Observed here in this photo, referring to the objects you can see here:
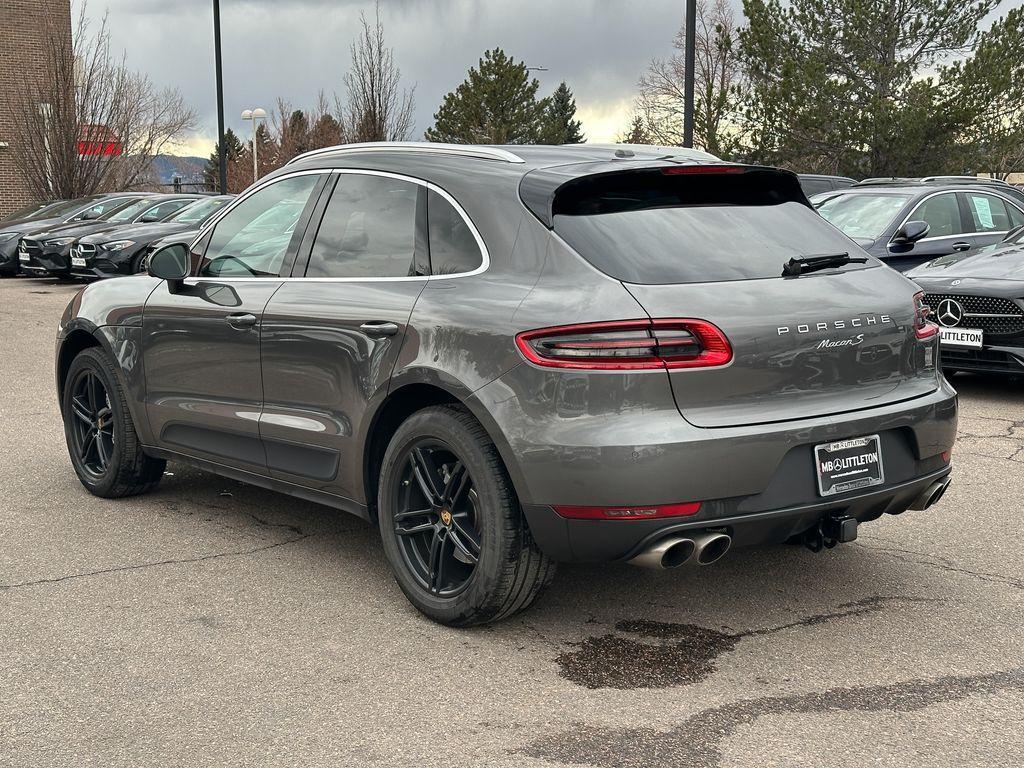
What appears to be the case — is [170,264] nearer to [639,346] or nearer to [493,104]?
[639,346]

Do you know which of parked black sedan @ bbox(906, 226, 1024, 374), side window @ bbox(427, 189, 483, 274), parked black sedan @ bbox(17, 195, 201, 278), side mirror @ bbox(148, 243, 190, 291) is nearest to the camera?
side window @ bbox(427, 189, 483, 274)

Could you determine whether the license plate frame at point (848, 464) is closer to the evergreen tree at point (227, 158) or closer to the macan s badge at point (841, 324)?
the macan s badge at point (841, 324)

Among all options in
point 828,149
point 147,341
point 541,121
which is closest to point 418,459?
point 147,341

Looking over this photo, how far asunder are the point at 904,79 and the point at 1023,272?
28685mm

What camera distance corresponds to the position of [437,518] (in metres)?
4.38

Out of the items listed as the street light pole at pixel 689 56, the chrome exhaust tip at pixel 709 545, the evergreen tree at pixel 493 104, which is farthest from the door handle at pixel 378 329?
the evergreen tree at pixel 493 104

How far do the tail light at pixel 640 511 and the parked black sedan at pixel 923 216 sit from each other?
26.5 ft

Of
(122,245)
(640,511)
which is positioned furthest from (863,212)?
(122,245)

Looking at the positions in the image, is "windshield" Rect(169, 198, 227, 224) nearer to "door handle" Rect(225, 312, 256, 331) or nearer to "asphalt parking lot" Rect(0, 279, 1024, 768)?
"asphalt parking lot" Rect(0, 279, 1024, 768)

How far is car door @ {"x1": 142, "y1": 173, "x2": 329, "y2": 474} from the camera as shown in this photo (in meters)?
5.14

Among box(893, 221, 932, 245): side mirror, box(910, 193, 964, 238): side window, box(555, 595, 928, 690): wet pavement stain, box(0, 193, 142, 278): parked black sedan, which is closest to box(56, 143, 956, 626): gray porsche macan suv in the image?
box(555, 595, 928, 690): wet pavement stain

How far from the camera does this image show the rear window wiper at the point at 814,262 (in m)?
4.18

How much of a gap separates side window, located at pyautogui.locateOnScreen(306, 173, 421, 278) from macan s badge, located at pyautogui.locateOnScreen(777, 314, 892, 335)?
1.38 m

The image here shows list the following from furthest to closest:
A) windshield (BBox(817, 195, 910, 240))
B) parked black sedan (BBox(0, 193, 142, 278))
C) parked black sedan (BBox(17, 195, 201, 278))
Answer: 1. parked black sedan (BBox(0, 193, 142, 278))
2. parked black sedan (BBox(17, 195, 201, 278))
3. windshield (BBox(817, 195, 910, 240))
